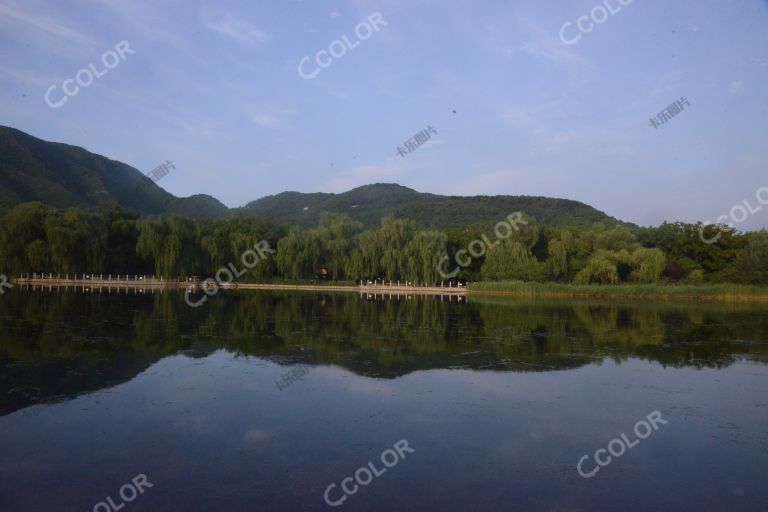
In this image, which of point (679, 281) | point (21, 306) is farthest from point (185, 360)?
point (679, 281)

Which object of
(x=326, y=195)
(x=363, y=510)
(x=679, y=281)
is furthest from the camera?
(x=326, y=195)

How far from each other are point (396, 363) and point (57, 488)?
266 inches

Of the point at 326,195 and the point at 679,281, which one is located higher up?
the point at 326,195

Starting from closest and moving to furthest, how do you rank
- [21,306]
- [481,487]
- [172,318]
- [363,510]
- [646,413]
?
[363,510] < [481,487] < [646,413] < [172,318] < [21,306]

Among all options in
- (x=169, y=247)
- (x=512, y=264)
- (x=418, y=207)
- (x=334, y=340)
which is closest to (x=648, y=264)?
(x=512, y=264)

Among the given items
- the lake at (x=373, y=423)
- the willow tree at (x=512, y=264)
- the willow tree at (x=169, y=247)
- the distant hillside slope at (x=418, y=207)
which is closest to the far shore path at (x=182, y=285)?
the willow tree at (x=169, y=247)

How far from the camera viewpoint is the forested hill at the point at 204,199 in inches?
2948

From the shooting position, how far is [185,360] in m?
10.8

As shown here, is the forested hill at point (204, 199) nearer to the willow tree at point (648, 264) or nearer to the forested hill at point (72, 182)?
the forested hill at point (72, 182)

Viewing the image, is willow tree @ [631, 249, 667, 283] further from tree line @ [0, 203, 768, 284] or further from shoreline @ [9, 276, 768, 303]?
shoreline @ [9, 276, 768, 303]

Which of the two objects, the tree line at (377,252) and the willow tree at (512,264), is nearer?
the tree line at (377,252)

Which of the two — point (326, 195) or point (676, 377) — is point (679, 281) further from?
point (326, 195)

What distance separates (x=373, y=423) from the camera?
23.1ft

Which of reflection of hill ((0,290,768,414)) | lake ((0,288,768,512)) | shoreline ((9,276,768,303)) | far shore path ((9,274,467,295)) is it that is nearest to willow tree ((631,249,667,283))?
shoreline ((9,276,768,303))
